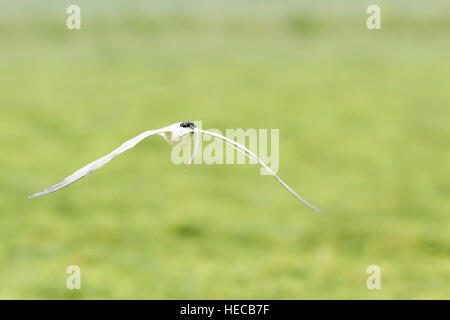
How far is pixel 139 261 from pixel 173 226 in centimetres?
72

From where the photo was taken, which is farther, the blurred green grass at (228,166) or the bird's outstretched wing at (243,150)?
the blurred green grass at (228,166)

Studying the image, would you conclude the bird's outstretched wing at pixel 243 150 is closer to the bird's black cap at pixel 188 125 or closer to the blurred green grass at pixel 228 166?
the bird's black cap at pixel 188 125

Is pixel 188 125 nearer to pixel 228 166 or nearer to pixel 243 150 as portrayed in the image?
pixel 243 150

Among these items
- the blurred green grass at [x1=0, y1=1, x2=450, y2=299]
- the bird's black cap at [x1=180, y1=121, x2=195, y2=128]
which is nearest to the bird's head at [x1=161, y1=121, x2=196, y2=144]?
the bird's black cap at [x1=180, y1=121, x2=195, y2=128]

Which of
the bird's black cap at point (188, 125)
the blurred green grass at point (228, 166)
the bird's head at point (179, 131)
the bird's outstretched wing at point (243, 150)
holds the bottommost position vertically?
the bird's outstretched wing at point (243, 150)

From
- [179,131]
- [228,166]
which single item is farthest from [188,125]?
[228,166]

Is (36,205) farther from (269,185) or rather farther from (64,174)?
(269,185)

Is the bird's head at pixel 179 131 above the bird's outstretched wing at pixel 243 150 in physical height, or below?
above

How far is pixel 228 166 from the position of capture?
8398 mm

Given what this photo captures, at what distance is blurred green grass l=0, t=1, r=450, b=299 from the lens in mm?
5941

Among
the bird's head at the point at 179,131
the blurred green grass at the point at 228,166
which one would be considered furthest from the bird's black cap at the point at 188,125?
the blurred green grass at the point at 228,166

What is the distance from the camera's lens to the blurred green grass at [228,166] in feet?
19.5

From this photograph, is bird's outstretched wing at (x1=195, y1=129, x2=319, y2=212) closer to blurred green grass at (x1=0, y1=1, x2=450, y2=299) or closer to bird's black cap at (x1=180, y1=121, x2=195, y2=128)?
bird's black cap at (x1=180, y1=121, x2=195, y2=128)
